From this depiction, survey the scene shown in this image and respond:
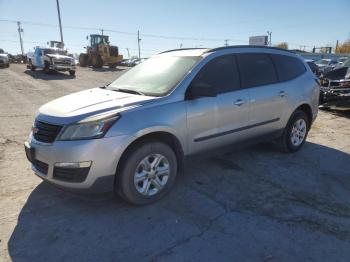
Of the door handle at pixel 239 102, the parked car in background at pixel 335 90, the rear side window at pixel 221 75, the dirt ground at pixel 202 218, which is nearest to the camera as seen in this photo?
the dirt ground at pixel 202 218

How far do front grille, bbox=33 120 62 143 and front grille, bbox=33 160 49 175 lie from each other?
0.25 m

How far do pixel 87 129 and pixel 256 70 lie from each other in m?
2.85

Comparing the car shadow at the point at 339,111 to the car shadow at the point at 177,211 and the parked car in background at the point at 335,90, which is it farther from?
the car shadow at the point at 177,211

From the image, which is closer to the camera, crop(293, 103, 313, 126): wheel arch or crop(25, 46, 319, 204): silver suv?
crop(25, 46, 319, 204): silver suv

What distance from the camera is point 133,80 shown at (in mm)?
4516

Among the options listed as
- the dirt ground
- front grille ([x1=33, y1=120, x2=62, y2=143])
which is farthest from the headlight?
the dirt ground

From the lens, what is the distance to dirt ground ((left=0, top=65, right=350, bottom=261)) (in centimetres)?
285

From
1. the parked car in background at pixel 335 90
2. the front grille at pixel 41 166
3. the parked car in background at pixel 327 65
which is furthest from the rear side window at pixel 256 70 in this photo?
the parked car in background at pixel 327 65

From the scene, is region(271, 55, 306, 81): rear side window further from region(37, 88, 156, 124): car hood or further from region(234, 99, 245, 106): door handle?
region(37, 88, 156, 124): car hood

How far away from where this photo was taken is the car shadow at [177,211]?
2898mm

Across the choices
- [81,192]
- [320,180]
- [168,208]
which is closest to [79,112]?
[81,192]

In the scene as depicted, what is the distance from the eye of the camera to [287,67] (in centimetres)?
543

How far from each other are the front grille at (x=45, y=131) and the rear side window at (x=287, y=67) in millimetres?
3634

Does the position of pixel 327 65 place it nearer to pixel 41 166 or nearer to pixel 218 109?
pixel 218 109
